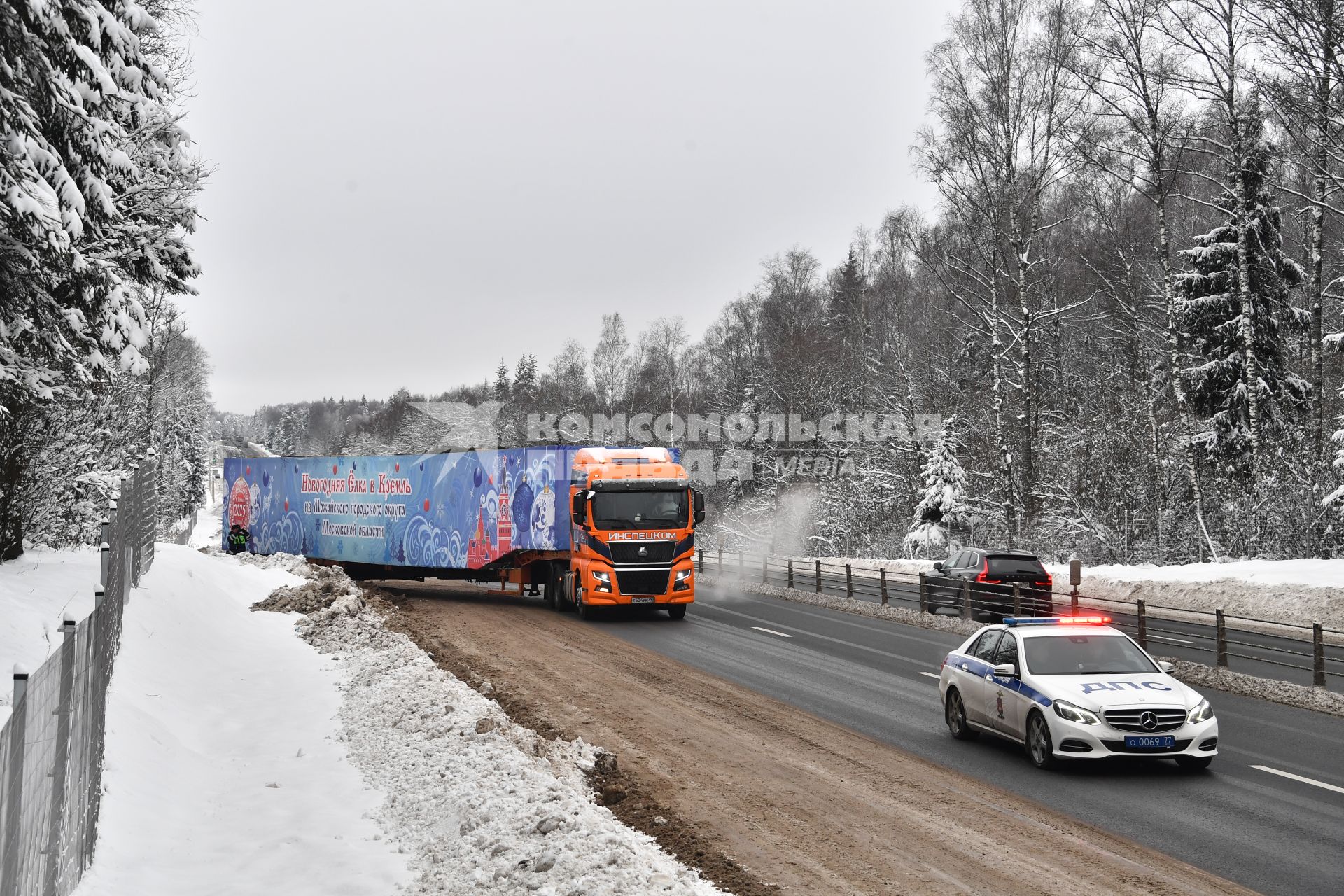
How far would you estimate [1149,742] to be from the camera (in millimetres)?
10453

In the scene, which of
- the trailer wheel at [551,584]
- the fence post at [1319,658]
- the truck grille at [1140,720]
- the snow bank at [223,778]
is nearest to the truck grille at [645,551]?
the trailer wheel at [551,584]

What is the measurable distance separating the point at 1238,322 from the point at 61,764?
33.9 metres

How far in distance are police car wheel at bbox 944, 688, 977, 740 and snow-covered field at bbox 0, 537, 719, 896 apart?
4708mm

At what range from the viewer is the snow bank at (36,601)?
10734mm

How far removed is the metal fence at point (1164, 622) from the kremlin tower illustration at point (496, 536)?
9.56m

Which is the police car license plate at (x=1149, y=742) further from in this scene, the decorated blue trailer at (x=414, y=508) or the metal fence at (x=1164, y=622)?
the decorated blue trailer at (x=414, y=508)

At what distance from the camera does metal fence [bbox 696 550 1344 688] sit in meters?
17.0

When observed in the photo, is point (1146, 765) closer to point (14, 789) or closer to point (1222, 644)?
point (1222, 644)

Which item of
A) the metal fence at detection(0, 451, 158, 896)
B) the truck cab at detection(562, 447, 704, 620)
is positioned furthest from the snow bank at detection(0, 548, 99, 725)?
the truck cab at detection(562, 447, 704, 620)

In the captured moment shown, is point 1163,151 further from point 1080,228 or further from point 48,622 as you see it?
point 48,622

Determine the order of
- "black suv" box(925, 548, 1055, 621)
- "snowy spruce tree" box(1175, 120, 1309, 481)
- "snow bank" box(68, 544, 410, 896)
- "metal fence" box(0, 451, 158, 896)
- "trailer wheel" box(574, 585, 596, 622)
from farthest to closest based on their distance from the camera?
1. "snowy spruce tree" box(1175, 120, 1309, 481)
2. "trailer wheel" box(574, 585, 596, 622)
3. "black suv" box(925, 548, 1055, 621)
4. "snow bank" box(68, 544, 410, 896)
5. "metal fence" box(0, 451, 158, 896)

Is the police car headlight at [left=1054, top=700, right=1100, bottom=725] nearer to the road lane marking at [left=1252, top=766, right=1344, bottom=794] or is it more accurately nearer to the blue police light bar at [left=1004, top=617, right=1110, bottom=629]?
the blue police light bar at [left=1004, top=617, right=1110, bottom=629]

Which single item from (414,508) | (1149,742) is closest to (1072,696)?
(1149,742)

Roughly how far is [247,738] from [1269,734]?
11.7 meters
